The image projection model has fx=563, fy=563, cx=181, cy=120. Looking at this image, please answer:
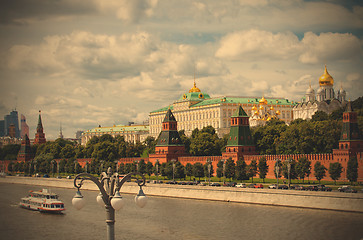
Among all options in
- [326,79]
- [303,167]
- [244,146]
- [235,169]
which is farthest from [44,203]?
[326,79]

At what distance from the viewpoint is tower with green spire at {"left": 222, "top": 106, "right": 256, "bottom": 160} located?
3199 inches

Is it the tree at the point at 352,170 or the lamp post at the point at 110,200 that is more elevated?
the lamp post at the point at 110,200

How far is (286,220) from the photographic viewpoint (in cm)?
4388

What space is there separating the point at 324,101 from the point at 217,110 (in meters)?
31.8

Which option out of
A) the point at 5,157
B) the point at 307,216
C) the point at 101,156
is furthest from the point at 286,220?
A: the point at 5,157

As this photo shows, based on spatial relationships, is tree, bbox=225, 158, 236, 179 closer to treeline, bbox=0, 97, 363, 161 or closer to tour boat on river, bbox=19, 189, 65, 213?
treeline, bbox=0, 97, 363, 161

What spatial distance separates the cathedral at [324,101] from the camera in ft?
425

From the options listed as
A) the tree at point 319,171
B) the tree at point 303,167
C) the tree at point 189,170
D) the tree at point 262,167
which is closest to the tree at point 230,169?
the tree at point 262,167

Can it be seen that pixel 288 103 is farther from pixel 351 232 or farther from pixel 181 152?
pixel 351 232

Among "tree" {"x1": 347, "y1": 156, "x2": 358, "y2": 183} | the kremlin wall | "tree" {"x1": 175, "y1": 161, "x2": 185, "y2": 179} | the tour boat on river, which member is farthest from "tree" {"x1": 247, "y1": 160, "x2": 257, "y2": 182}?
the tour boat on river

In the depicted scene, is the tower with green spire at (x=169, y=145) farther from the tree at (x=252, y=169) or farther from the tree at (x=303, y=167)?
the tree at (x=303, y=167)

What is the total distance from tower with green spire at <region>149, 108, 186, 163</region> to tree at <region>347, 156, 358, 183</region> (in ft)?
113

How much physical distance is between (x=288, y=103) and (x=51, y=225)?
126472 mm

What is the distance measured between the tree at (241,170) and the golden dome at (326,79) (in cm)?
6080
